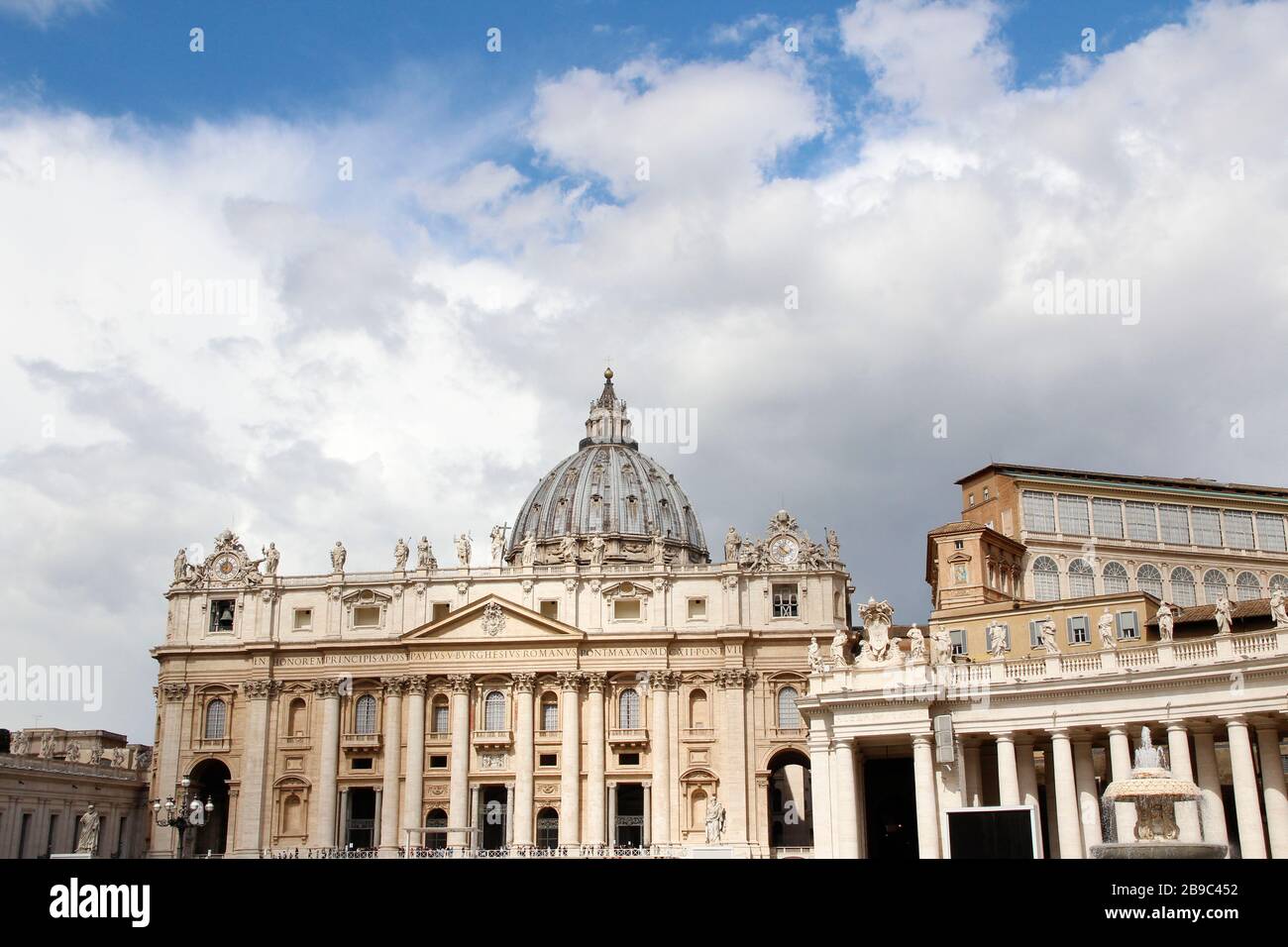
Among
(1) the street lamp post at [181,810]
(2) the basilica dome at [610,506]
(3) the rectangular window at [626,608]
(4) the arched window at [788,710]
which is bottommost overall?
(1) the street lamp post at [181,810]

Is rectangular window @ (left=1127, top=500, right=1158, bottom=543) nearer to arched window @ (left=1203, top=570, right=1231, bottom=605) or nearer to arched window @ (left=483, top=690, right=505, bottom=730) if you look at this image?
arched window @ (left=1203, top=570, right=1231, bottom=605)

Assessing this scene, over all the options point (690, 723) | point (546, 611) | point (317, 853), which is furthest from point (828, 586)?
point (317, 853)

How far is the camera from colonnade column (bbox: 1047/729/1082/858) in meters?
46.6

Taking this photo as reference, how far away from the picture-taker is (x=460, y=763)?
88312mm

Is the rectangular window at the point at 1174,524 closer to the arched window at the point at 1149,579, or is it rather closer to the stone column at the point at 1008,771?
the arched window at the point at 1149,579

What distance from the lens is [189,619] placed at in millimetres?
96250

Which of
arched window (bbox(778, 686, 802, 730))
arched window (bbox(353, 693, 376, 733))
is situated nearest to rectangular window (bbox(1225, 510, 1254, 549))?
arched window (bbox(778, 686, 802, 730))

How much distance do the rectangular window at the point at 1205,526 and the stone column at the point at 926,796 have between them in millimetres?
45685

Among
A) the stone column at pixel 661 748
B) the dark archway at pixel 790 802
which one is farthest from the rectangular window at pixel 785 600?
the dark archway at pixel 790 802

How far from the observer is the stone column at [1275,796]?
4300 centimetres

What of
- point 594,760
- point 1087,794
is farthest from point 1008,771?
point 594,760
